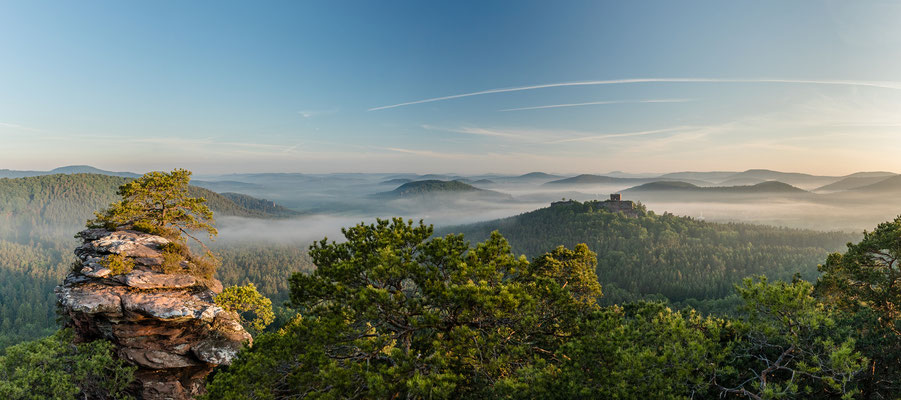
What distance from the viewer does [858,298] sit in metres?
16.7

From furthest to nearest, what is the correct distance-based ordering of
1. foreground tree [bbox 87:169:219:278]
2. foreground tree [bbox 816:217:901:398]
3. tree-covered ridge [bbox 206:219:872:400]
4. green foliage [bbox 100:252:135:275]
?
foreground tree [bbox 87:169:219:278]
green foliage [bbox 100:252:135:275]
foreground tree [bbox 816:217:901:398]
tree-covered ridge [bbox 206:219:872:400]

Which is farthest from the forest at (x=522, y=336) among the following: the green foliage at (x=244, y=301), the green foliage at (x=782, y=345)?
the green foliage at (x=244, y=301)

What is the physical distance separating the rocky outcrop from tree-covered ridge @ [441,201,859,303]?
377 feet

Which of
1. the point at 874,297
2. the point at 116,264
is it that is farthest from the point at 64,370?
the point at 874,297

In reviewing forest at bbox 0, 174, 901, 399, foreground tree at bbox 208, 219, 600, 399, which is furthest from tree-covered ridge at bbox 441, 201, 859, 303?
foreground tree at bbox 208, 219, 600, 399

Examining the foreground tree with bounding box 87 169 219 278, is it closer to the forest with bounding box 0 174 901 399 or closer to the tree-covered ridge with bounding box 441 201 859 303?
the forest with bounding box 0 174 901 399

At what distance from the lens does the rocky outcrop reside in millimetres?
19875

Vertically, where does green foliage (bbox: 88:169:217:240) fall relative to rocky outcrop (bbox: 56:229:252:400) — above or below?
above

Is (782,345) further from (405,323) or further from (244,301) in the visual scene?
(244,301)

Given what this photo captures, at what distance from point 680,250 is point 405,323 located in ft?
591

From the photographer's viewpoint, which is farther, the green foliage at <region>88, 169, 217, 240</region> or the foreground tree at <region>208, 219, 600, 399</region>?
the green foliage at <region>88, 169, 217, 240</region>

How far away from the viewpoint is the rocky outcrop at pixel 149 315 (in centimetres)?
1988

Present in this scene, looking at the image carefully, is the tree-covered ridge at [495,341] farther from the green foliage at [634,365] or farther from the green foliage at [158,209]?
the green foliage at [158,209]

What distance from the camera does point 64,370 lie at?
67.5 feet
